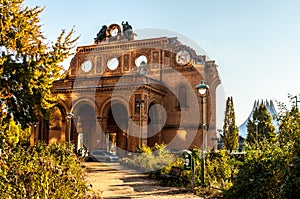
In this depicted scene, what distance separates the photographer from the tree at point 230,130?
1348 inches

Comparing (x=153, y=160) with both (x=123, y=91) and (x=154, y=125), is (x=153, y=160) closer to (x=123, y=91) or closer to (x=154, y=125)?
(x=123, y=91)

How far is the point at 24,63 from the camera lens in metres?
14.6

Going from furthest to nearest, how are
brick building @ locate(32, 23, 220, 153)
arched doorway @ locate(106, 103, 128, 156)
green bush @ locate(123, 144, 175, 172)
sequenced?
1. arched doorway @ locate(106, 103, 128, 156)
2. brick building @ locate(32, 23, 220, 153)
3. green bush @ locate(123, 144, 175, 172)

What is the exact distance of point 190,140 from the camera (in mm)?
35031

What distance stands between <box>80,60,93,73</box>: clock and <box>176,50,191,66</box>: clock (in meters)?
10.5

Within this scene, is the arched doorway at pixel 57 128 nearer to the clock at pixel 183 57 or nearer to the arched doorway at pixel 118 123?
the arched doorway at pixel 118 123

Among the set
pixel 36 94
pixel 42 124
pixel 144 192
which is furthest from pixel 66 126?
pixel 144 192

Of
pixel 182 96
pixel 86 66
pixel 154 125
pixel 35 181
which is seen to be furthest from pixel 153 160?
pixel 86 66

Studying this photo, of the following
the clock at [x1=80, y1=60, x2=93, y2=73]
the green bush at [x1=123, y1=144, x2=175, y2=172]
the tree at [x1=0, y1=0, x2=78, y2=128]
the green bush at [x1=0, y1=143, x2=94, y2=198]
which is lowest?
the green bush at [x1=123, y1=144, x2=175, y2=172]

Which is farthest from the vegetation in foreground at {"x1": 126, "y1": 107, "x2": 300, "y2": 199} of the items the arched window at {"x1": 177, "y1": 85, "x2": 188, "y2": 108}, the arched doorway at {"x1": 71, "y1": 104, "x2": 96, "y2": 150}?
the arched doorway at {"x1": 71, "y1": 104, "x2": 96, "y2": 150}

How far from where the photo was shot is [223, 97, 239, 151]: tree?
34.2 meters

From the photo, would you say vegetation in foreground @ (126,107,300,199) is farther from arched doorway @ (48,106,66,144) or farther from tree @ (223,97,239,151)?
arched doorway @ (48,106,66,144)

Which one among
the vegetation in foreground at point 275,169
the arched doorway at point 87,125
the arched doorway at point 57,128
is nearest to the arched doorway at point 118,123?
the arched doorway at point 87,125

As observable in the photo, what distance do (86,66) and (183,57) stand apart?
11.7 metres
